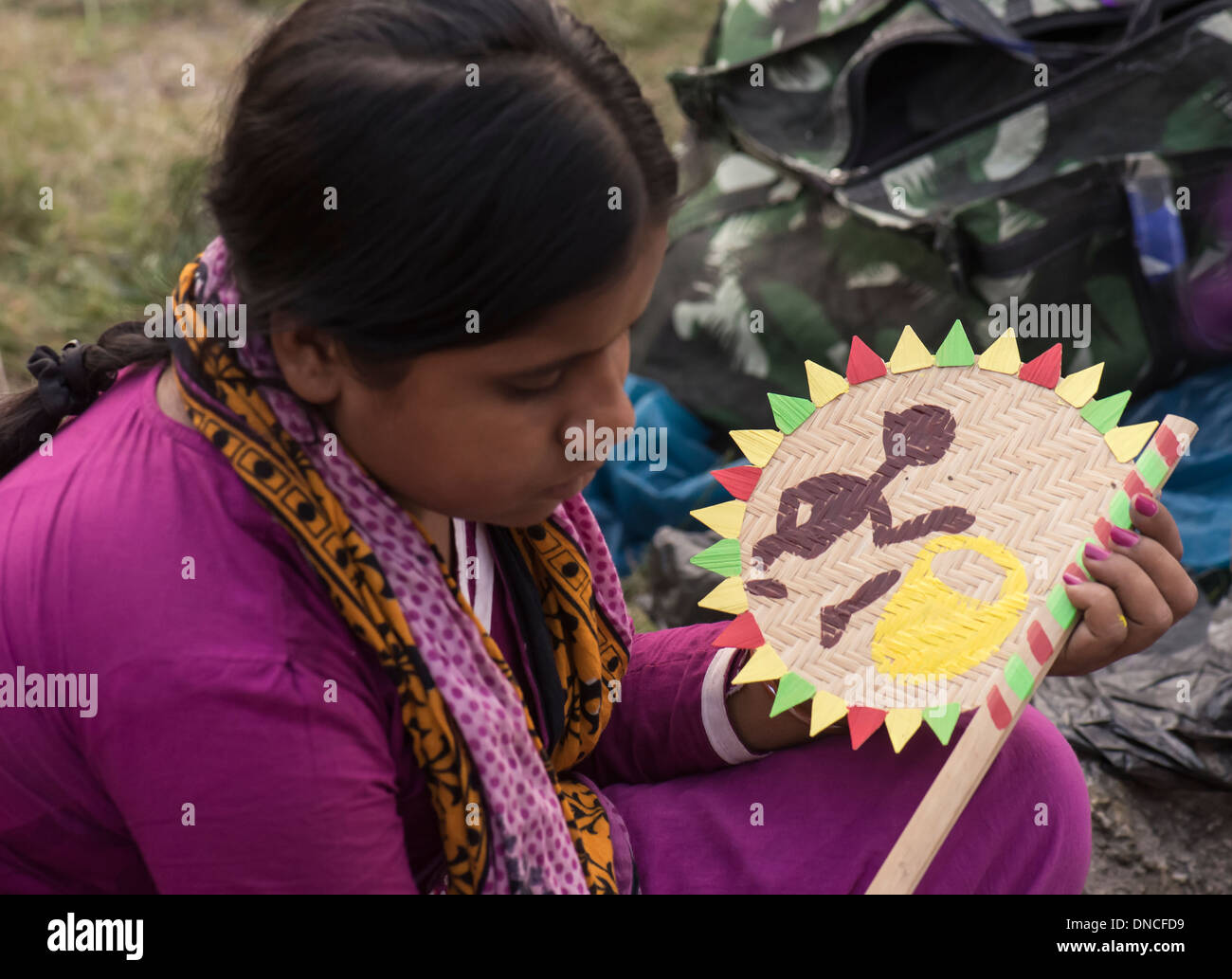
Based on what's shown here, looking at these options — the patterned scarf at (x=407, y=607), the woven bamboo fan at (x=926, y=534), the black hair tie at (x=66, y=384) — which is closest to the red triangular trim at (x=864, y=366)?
the woven bamboo fan at (x=926, y=534)

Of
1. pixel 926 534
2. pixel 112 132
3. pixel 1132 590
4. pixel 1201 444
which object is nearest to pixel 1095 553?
pixel 1132 590

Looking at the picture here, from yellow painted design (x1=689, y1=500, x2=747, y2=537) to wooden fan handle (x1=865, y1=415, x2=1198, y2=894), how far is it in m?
0.29

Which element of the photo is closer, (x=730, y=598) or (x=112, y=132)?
(x=730, y=598)

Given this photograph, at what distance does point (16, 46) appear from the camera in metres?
3.51

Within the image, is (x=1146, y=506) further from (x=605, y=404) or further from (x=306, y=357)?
(x=306, y=357)

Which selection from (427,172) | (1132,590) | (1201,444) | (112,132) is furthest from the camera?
(112,132)

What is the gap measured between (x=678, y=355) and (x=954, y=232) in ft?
1.76

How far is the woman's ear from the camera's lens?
885 millimetres

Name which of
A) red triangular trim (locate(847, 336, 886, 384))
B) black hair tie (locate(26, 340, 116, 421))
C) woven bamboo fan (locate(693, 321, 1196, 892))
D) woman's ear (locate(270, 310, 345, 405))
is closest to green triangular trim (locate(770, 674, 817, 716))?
woven bamboo fan (locate(693, 321, 1196, 892))

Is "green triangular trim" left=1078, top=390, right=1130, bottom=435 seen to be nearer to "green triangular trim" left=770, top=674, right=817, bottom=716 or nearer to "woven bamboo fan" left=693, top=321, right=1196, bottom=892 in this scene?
"woven bamboo fan" left=693, top=321, right=1196, bottom=892

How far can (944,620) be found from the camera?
3.73 ft

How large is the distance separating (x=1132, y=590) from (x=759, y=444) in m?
0.37

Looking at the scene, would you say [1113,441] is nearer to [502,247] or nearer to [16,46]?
[502,247]
